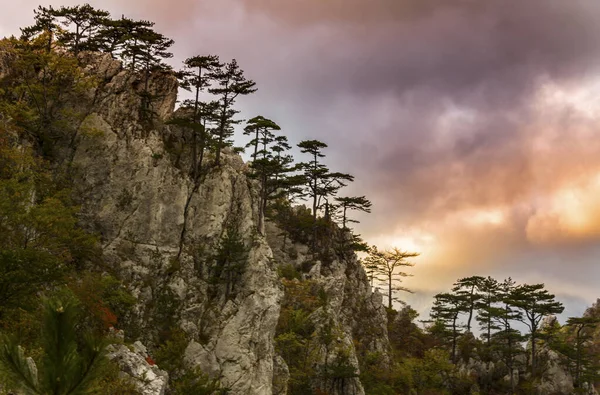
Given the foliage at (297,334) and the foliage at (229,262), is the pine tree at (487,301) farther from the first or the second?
the foliage at (229,262)

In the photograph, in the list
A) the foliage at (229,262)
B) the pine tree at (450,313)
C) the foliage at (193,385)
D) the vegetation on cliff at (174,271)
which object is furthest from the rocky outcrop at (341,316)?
the foliage at (193,385)

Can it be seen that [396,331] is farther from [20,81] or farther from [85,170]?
[20,81]

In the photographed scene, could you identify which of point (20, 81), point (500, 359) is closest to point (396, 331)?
point (500, 359)

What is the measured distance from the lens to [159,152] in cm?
3809

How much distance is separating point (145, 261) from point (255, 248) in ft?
32.5

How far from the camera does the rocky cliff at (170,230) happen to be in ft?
110

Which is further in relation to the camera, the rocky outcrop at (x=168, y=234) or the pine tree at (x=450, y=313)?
the pine tree at (x=450, y=313)

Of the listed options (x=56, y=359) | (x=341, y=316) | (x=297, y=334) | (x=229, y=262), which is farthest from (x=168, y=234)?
(x=56, y=359)

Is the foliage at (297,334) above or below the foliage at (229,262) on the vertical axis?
below

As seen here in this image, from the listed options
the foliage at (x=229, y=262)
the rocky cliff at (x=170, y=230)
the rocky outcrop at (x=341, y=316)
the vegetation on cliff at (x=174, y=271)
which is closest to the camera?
the vegetation on cliff at (x=174, y=271)

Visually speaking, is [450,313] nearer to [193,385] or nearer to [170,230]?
[170,230]

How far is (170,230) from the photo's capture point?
36.9 metres

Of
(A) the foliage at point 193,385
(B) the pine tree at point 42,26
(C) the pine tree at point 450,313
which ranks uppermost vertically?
(B) the pine tree at point 42,26

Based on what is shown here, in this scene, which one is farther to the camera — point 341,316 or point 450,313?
Result: point 450,313
